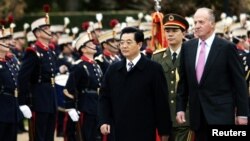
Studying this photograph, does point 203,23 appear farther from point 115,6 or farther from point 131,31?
point 115,6

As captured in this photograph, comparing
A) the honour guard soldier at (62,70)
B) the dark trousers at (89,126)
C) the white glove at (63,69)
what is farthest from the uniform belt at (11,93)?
the white glove at (63,69)

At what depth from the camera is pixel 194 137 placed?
10203 millimetres

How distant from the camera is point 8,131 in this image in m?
13.2

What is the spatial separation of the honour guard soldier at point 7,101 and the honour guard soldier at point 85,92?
1110mm

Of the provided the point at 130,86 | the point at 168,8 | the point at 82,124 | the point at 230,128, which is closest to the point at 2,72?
the point at 82,124

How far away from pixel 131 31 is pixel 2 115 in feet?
12.2

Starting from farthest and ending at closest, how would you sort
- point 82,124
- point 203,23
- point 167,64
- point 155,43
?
point 82,124, point 155,43, point 167,64, point 203,23

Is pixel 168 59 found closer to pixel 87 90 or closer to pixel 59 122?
pixel 87 90

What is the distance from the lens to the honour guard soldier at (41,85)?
545 inches

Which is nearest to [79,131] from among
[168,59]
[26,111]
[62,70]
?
[26,111]

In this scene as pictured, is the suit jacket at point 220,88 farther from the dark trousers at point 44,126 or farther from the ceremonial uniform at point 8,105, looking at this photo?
the dark trousers at point 44,126

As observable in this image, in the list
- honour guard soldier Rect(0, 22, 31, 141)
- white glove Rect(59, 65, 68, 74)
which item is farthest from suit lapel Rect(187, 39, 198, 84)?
white glove Rect(59, 65, 68, 74)

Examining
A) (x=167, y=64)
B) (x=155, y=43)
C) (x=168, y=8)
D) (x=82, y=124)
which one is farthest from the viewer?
(x=168, y=8)

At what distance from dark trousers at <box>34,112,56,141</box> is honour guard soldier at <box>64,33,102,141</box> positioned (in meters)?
0.34
